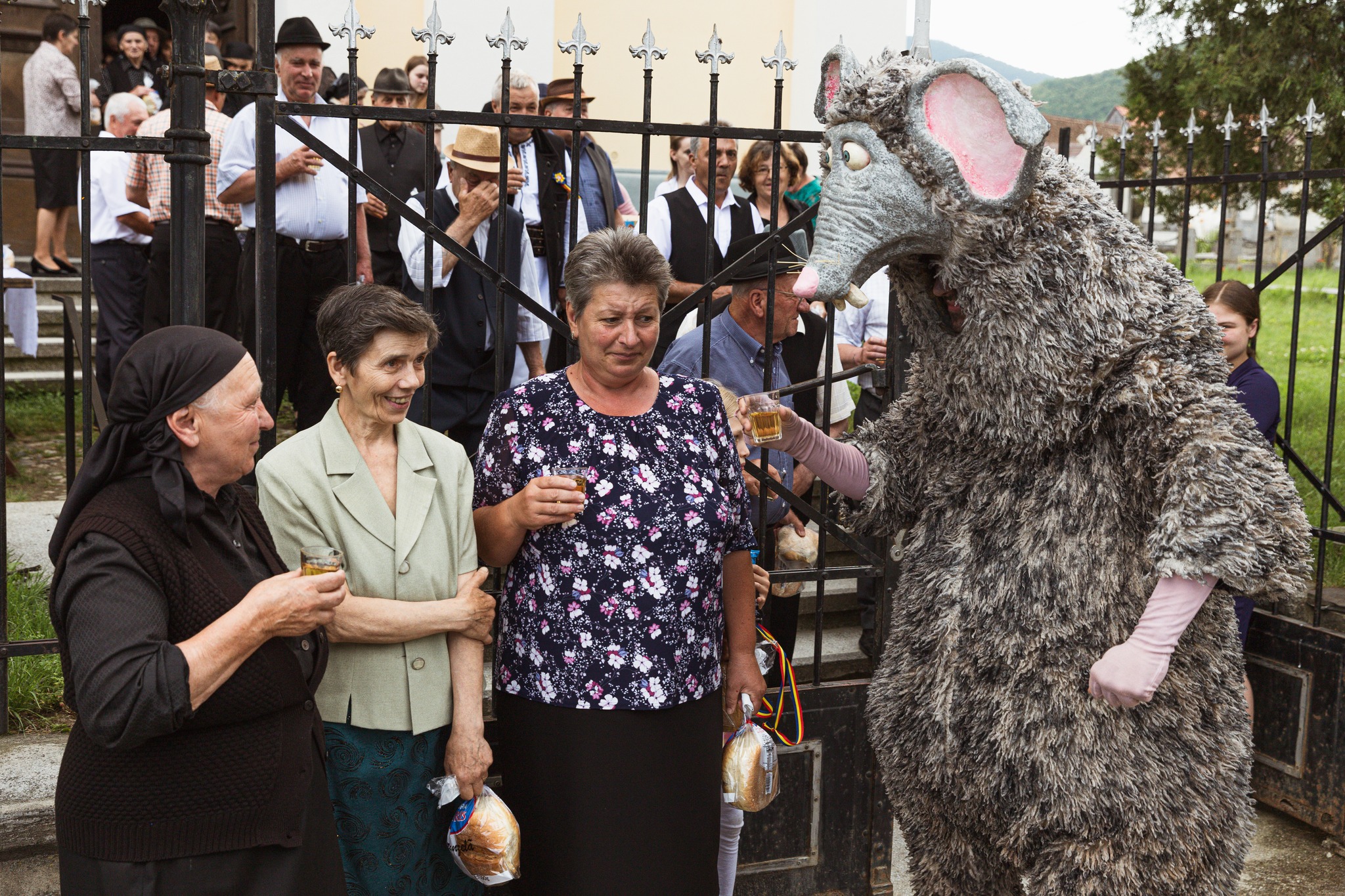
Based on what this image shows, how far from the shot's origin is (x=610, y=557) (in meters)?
2.74

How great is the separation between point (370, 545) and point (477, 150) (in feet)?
6.35

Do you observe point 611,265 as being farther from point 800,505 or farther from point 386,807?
point 386,807

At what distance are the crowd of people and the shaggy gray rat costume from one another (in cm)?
51

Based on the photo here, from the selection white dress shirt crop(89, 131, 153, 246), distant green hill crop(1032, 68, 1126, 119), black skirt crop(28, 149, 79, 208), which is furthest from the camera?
distant green hill crop(1032, 68, 1126, 119)

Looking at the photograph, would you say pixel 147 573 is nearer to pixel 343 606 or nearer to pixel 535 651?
pixel 343 606

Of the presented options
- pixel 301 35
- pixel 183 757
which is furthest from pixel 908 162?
pixel 301 35

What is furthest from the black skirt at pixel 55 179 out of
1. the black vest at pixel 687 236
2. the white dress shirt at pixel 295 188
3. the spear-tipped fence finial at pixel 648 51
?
the spear-tipped fence finial at pixel 648 51

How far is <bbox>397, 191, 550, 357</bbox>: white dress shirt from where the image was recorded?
4043 mm

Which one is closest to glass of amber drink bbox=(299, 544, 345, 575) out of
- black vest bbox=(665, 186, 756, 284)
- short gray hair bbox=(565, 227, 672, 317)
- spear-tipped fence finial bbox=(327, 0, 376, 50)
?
short gray hair bbox=(565, 227, 672, 317)

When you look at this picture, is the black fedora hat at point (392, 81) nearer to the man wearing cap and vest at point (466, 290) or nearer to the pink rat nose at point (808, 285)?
the man wearing cap and vest at point (466, 290)

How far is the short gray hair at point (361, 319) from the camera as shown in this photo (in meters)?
2.65

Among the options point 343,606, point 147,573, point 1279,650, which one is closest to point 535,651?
point 343,606

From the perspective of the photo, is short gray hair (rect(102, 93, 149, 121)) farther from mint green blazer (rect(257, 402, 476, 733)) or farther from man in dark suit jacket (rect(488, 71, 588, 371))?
mint green blazer (rect(257, 402, 476, 733))

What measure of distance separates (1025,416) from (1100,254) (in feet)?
1.14
